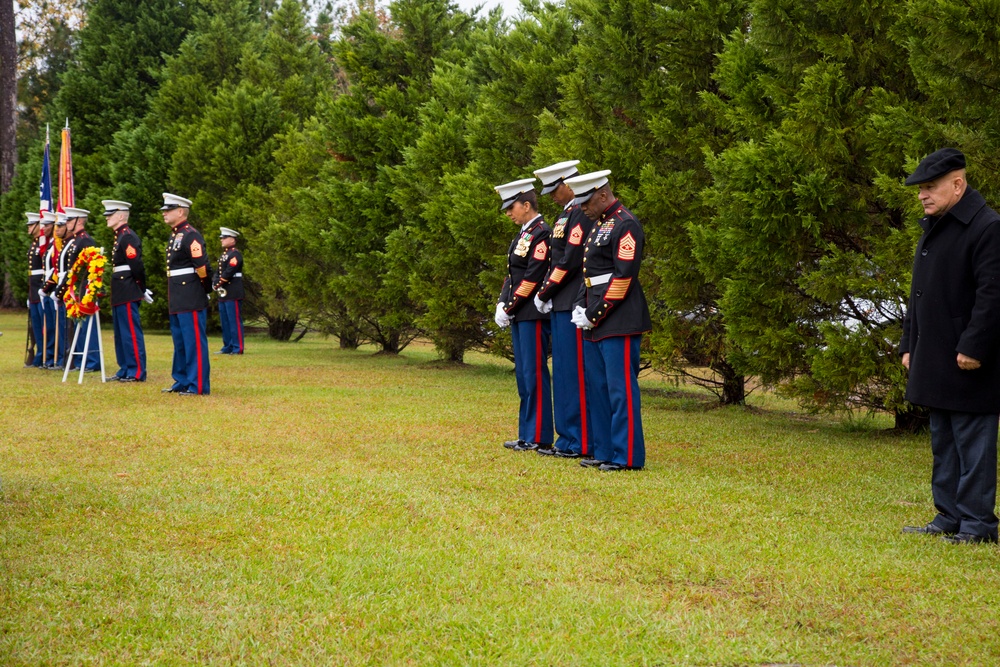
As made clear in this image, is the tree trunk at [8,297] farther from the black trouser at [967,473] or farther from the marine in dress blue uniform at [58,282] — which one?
the black trouser at [967,473]

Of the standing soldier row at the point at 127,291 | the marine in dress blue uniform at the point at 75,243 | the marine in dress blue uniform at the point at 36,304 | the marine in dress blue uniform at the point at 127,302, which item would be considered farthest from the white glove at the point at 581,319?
the marine in dress blue uniform at the point at 36,304

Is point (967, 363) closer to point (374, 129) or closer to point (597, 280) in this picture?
point (597, 280)

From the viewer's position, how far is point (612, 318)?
25.0ft

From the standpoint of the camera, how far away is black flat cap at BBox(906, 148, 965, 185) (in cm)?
551

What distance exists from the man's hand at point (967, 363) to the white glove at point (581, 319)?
285 centimetres

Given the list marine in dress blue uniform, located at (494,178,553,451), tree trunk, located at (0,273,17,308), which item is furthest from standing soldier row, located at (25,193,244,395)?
tree trunk, located at (0,273,17,308)

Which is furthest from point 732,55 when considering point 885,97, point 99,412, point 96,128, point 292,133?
point 96,128

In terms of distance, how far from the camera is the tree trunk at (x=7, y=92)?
3067 centimetres

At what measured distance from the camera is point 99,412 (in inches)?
402

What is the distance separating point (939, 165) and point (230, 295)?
16843 mm

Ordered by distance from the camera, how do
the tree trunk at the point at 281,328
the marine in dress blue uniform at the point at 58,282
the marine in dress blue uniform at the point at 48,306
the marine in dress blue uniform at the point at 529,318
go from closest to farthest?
1. the marine in dress blue uniform at the point at 529,318
2. the marine in dress blue uniform at the point at 58,282
3. the marine in dress blue uniform at the point at 48,306
4. the tree trunk at the point at 281,328

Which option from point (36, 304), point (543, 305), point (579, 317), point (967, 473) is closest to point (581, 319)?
point (579, 317)

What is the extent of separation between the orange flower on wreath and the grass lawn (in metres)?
4.52

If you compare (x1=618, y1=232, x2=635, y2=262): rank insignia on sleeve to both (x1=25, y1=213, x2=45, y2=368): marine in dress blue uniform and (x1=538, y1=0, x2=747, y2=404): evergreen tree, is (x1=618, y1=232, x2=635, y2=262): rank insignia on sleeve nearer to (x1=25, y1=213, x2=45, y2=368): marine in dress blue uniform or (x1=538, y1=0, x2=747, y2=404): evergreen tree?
(x1=538, y1=0, x2=747, y2=404): evergreen tree
